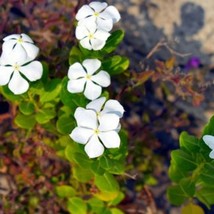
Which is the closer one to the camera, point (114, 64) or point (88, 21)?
point (88, 21)

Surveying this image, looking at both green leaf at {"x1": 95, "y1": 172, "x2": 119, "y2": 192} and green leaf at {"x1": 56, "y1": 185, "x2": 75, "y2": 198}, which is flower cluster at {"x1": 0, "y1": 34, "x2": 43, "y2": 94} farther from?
green leaf at {"x1": 56, "y1": 185, "x2": 75, "y2": 198}

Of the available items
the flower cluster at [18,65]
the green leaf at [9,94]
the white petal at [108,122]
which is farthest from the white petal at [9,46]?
the white petal at [108,122]

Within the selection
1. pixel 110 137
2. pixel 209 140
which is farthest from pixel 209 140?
pixel 110 137

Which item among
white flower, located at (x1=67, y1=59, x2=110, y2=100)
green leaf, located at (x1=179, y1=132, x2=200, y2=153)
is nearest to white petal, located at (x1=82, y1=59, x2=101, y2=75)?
white flower, located at (x1=67, y1=59, x2=110, y2=100)

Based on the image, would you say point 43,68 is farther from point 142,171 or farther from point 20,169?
point 142,171

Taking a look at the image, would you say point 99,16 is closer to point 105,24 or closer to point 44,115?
point 105,24

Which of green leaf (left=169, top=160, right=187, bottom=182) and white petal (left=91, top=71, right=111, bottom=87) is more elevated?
white petal (left=91, top=71, right=111, bottom=87)

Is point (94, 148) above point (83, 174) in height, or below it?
above

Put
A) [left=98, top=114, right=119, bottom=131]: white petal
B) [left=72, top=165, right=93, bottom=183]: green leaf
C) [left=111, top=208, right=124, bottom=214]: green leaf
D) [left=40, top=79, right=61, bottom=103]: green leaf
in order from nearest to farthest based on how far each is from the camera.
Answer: [left=98, top=114, right=119, bottom=131]: white petal, [left=40, top=79, right=61, bottom=103]: green leaf, [left=72, top=165, right=93, bottom=183]: green leaf, [left=111, top=208, right=124, bottom=214]: green leaf
